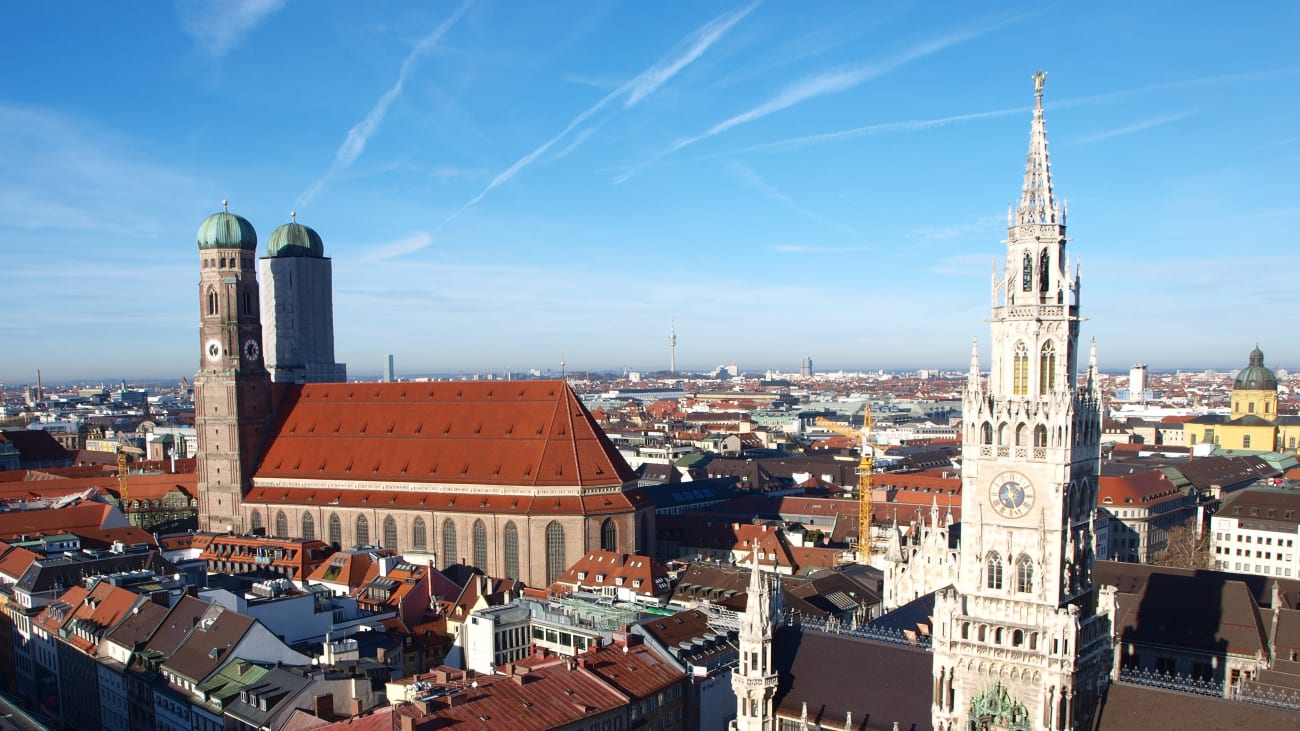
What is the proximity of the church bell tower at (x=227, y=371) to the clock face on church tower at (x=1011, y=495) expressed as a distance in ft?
300

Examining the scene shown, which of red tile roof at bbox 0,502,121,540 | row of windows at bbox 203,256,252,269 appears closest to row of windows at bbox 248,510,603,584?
red tile roof at bbox 0,502,121,540

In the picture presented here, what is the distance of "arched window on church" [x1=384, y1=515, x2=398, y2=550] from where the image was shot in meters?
106

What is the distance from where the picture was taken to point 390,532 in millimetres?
105875

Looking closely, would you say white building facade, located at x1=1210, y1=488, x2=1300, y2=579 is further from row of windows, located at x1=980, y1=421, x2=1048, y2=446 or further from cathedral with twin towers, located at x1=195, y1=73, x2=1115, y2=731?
row of windows, located at x1=980, y1=421, x2=1048, y2=446

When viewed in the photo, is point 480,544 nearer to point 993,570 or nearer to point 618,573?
point 618,573

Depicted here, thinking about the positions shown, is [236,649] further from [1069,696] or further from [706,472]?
[706,472]

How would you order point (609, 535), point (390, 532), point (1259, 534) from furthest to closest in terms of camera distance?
point (1259, 534) → point (390, 532) → point (609, 535)

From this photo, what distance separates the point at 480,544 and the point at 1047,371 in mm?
71278

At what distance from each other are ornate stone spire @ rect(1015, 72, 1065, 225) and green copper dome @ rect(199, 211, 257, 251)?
92.6 meters

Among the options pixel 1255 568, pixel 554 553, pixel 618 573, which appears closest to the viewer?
pixel 618 573

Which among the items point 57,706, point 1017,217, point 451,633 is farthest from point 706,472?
point 1017,217

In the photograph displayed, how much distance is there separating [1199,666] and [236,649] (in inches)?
2301

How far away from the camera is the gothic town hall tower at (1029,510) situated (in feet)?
128

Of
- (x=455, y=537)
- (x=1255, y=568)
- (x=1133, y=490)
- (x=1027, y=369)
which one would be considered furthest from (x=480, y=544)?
(x=1255, y=568)
